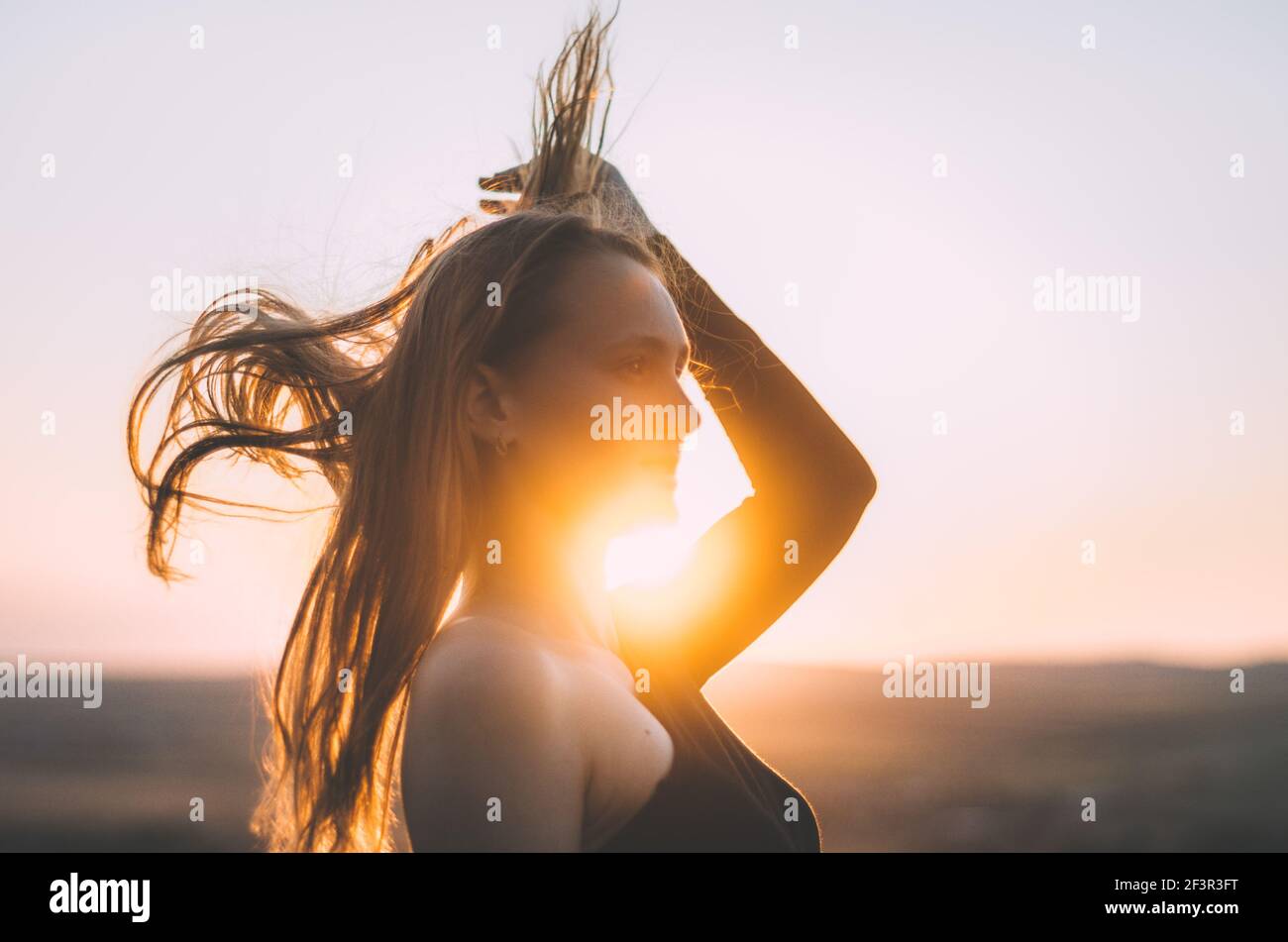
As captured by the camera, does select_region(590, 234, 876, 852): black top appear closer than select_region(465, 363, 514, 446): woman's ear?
No

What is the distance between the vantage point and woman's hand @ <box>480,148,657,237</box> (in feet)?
9.13

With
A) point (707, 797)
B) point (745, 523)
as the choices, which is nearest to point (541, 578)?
point (707, 797)

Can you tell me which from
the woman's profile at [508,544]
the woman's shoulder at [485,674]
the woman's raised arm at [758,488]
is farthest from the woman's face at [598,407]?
the woman's raised arm at [758,488]

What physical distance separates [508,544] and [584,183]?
0.99 metres

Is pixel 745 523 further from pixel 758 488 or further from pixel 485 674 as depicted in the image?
pixel 485 674

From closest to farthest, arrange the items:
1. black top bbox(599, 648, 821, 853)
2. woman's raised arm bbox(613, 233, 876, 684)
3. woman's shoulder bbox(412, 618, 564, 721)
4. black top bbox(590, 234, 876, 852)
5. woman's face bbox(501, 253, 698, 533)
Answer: woman's shoulder bbox(412, 618, 564, 721) < black top bbox(599, 648, 821, 853) < woman's face bbox(501, 253, 698, 533) < black top bbox(590, 234, 876, 852) < woman's raised arm bbox(613, 233, 876, 684)

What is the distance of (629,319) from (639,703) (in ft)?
2.65

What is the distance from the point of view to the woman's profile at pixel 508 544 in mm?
1944

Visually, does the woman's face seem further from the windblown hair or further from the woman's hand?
the woman's hand

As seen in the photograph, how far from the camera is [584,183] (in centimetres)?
278

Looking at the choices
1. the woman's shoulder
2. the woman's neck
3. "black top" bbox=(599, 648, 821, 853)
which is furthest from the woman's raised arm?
the woman's shoulder

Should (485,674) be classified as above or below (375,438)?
below

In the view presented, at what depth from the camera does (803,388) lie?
3105mm

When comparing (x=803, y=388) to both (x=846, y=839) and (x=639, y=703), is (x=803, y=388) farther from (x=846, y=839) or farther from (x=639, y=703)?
(x=846, y=839)
